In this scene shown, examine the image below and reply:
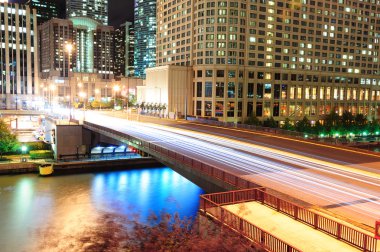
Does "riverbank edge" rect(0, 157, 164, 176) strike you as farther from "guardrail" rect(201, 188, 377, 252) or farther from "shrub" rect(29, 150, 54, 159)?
"guardrail" rect(201, 188, 377, 252)

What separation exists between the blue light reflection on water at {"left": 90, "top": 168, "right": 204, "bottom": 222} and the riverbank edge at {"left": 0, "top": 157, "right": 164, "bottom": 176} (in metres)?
2.10

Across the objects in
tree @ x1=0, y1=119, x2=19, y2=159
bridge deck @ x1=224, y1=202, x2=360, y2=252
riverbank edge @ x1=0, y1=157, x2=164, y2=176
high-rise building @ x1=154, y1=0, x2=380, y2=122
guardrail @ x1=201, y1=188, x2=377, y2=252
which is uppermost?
high-rise building @ x1=154, y1=0, x2=380, y2=122

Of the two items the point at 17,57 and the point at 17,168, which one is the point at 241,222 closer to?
the point at 17,168

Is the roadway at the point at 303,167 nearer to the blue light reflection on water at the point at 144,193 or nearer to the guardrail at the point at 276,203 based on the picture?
the guardrail at the point at 276,203

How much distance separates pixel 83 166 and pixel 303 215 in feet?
154

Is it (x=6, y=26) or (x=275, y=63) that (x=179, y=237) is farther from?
(x=6, y=26)

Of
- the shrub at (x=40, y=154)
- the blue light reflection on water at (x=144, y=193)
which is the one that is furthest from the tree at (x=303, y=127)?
the shrub at (x=40, y=154)

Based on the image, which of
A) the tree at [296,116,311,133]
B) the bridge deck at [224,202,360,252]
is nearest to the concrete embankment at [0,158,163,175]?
the bridge deck at [224,202,360,252]

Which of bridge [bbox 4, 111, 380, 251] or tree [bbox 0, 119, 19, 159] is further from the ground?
bridge [bbox 4, 111, 380, 251]

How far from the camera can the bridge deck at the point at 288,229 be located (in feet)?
48.5

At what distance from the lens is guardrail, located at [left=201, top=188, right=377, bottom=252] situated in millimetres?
14555

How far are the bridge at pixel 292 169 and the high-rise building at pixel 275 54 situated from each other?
203 ft

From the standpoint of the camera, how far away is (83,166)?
58844 millimetres

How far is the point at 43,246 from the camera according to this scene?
3047 cm
